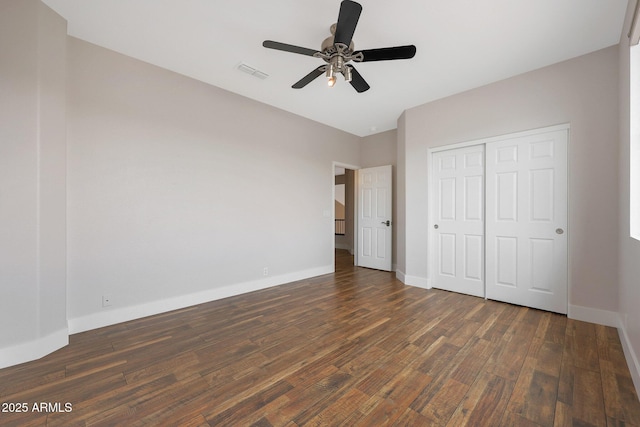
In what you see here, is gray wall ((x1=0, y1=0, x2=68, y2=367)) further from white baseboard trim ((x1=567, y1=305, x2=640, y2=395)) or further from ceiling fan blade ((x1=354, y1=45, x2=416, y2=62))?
white baseboard trim ((x1=567, y1=305, x2=640, y2=395))

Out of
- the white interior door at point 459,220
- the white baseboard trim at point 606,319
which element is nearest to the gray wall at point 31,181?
the white interior door at point 459,220

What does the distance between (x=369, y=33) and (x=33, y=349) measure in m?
3.92

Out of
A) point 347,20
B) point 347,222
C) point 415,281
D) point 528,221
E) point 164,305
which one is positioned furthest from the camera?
point 347,222

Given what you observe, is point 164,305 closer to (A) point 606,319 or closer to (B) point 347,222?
(A) point 606,319

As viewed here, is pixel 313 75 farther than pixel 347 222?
No

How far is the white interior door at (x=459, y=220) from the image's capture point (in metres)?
3.56

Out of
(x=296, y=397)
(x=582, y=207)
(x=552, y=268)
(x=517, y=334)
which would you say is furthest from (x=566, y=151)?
(x=296, y=397)

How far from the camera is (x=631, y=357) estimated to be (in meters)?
1.87

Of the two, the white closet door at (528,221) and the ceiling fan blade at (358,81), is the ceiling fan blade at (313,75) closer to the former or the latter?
the ceiling fan blade at (358,81)

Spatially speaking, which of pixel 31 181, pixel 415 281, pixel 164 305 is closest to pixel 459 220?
pixel 415 281

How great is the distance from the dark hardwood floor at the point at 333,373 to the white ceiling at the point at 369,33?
285 cm

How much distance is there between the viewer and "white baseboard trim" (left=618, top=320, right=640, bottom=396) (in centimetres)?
165

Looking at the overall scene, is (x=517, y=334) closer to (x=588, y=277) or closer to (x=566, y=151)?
(x=588, y=277)

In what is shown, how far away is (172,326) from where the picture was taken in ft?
8.64
